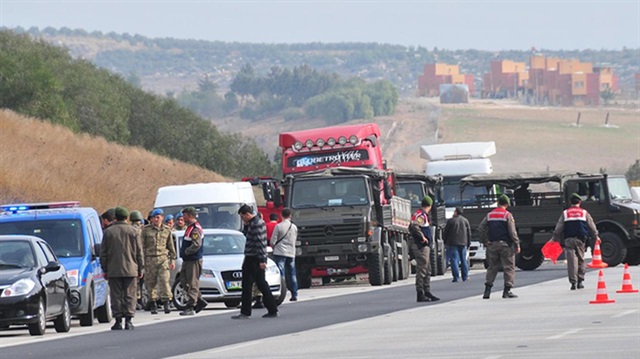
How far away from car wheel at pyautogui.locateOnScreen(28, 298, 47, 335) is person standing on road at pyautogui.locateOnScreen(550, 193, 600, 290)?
11830 millimetres

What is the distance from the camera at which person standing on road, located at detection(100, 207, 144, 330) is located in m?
24.0

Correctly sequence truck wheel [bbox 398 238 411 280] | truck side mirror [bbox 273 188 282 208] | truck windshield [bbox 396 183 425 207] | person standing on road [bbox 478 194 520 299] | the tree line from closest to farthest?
1. person standing on road [bbox 478 194 520 299]
2. truck side mirror [bbox 273 188 282 208]
3. truck wheel [bbox 398 238 411 280]
4. truck windshield [bbox 396 183 425 207]
5. the tree line

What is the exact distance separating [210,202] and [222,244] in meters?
6.02

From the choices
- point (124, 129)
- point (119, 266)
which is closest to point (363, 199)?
point (119, 266)

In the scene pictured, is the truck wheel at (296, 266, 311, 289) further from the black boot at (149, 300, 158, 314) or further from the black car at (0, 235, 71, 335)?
the black car at (0, 235, 71, 335)

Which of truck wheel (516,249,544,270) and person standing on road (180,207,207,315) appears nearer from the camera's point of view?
person standing on road (180,207,207,315)

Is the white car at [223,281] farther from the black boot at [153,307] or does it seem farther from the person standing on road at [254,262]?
the person standing on road at [254,262]

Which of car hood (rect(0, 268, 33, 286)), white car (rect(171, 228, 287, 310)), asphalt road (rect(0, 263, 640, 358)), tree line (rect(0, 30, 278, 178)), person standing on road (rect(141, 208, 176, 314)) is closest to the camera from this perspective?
asphalt road (rect(0, 263, 640, 358))

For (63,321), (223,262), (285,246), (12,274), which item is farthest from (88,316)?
(285,246)

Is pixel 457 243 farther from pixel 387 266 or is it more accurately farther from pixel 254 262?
pixel 254 262

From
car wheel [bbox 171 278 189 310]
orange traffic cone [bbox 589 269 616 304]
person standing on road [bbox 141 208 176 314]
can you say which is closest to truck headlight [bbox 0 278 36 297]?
person standing on road [bbox 141 208 176 314]

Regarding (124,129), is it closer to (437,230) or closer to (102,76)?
(102,76)

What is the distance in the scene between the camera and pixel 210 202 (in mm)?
37375

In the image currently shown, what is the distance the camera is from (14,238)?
23953mm
